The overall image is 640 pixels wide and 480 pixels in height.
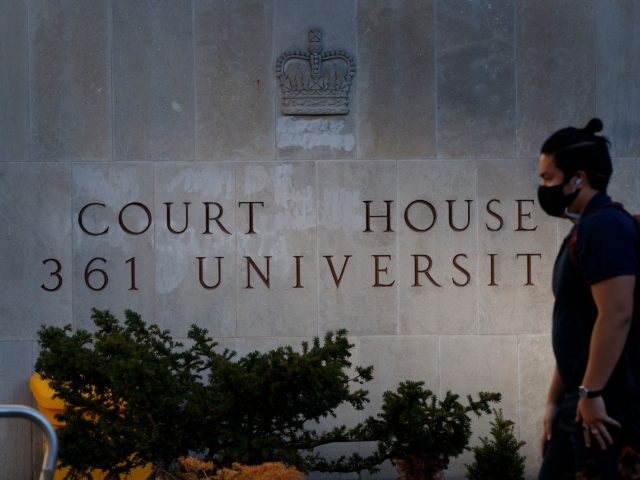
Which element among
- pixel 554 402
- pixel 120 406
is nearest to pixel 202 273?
pixel 120 406

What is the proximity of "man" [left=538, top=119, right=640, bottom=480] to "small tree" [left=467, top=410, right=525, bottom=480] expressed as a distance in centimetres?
350

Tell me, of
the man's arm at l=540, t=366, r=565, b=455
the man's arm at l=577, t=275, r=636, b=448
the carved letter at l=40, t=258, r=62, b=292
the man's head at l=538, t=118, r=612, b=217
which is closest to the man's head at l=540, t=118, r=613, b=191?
the man's head at l=538, t=118, r=612, b=217

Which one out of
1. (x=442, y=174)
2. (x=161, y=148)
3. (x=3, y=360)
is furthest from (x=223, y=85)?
(x=3, y=360)

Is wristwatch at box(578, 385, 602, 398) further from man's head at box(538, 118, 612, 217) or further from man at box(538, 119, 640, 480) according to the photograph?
man's head at box(538, 118, 612, 217)

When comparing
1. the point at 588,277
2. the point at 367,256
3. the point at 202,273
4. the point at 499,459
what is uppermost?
the point at 588,277

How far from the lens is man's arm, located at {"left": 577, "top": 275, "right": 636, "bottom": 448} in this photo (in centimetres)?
350

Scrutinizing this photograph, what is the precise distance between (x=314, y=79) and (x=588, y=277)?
14.7 ft

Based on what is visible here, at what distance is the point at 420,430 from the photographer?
508 centimetres

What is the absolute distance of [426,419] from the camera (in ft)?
16.8

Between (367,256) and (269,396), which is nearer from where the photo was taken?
(269,396)

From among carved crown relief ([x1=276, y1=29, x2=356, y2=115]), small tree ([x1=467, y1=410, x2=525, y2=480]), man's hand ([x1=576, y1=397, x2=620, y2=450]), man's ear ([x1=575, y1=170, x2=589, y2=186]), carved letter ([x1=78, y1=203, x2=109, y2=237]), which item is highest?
carved crown relief ([x1=276, y1=29, x2=356, y2=115])

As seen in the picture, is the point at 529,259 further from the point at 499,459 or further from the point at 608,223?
the point at 608,223

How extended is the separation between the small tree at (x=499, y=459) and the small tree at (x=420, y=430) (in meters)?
2.17

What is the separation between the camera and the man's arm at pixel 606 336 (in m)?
3.50
